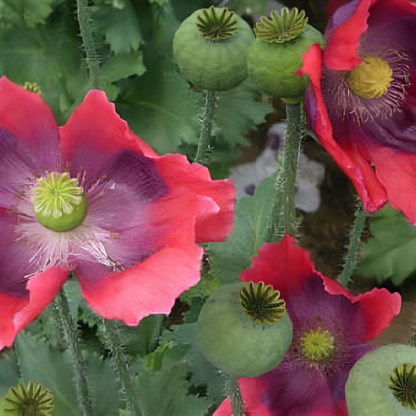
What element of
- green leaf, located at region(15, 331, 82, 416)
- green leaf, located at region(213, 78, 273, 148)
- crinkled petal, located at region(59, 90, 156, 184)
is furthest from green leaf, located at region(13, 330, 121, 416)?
green leaf, located at region(213, 78, 273, 148)

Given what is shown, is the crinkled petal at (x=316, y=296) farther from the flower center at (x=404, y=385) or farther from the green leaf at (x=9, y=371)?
the green leaf at (x=9, y=371)

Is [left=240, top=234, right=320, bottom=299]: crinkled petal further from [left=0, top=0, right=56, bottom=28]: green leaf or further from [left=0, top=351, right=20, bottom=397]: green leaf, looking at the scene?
[left=0, top=0, right=56, bottom=28]: green leaf

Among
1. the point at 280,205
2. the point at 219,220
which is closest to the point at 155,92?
the point at 280,205

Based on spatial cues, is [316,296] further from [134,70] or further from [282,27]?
[134,70]

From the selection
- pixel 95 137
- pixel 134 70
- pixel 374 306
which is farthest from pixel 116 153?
Result: pixel 134 70

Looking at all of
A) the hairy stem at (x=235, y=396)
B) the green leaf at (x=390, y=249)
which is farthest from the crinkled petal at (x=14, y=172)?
the green leaf at (x=390, y=249)

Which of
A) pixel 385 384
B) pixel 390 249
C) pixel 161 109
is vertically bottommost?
pixel 390 249
